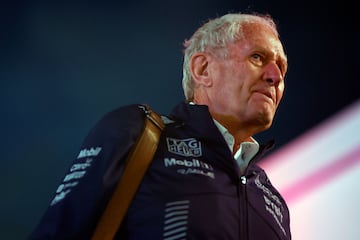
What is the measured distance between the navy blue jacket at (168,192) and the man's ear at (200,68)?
5.9 inches

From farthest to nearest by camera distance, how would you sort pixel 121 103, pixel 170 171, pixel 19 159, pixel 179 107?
1. pixel 121 103
2. pixel 19 159
3. pixel 179 107
4. pixel 170 171

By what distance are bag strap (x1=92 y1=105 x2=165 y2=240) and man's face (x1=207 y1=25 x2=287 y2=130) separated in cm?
21

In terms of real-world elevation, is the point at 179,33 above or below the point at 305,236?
above

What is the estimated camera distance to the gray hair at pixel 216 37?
115 centimetres

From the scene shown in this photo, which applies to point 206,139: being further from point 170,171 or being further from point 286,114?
point 286,114

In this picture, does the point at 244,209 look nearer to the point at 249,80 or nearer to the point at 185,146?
the point at 185,146

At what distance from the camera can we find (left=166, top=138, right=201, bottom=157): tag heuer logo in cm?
99

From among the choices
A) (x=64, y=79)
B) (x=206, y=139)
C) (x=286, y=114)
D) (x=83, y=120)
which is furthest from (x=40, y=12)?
(x=286, y=114)

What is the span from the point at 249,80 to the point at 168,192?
12.1 inches

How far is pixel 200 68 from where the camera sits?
119 centimetres

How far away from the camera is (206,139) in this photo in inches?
40.1

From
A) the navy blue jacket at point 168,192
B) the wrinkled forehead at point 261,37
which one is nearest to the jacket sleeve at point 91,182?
the navy blue jacket at point 168,192

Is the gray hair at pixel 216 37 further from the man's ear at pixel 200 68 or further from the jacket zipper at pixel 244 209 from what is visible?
the jacket zipper at pixel 244 209

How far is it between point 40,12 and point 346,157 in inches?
31.5
